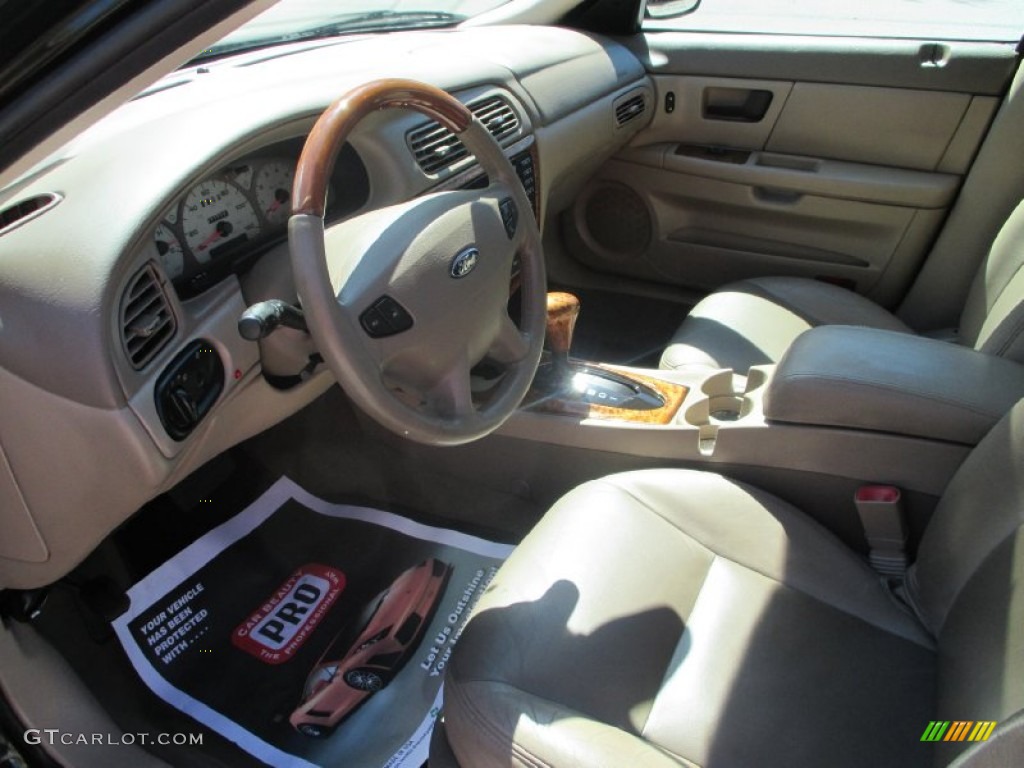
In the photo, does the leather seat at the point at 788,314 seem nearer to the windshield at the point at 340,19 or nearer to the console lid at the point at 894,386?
the console lid at the point at 894,386

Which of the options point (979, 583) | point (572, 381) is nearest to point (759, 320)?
point (572, 381)

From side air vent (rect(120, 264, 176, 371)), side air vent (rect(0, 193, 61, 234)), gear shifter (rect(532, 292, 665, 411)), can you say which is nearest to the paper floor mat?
gear shifter (rect(532, 292, 665, 411))

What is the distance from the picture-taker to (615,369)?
157cm

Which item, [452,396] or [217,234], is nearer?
[452,396]

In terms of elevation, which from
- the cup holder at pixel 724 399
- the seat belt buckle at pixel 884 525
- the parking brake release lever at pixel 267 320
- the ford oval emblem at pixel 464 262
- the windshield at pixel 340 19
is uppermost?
the windshield at pixel 340 19

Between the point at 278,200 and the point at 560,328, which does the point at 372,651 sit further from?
Answer: the point at 278,200

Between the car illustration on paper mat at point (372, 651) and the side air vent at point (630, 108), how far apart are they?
1.22 metres

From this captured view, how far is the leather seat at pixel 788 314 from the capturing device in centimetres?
156

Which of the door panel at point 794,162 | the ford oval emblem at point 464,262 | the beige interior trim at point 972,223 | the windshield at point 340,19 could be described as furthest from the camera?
the door panel at point 794,162

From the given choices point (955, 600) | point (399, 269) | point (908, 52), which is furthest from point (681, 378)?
point (908, 52)

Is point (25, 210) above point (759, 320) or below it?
above

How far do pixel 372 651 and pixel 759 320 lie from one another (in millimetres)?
1072

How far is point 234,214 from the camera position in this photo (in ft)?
4.04

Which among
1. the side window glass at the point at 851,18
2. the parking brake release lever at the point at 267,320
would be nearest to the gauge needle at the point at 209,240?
the parking brake release lever at the point at 267,320
